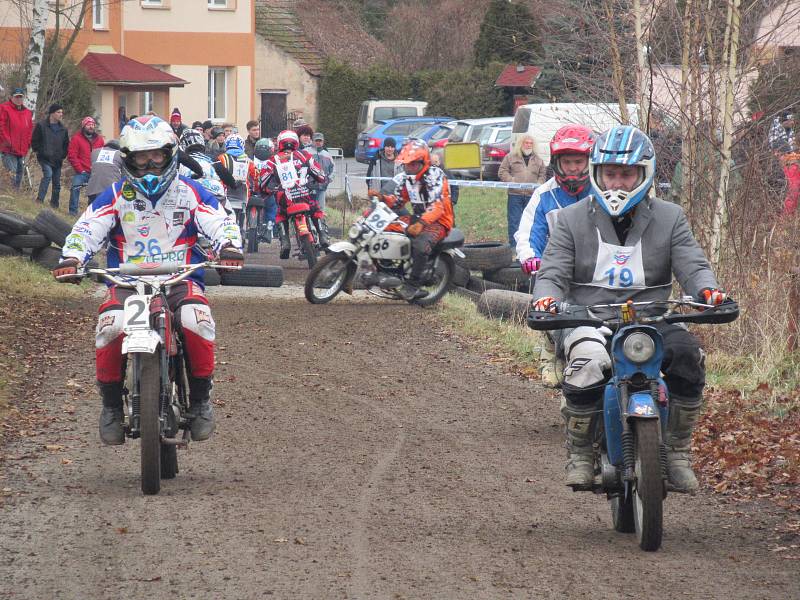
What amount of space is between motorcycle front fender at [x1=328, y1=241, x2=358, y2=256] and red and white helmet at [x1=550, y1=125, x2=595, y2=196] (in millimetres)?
7246

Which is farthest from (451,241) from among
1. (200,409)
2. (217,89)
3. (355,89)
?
(355,89)

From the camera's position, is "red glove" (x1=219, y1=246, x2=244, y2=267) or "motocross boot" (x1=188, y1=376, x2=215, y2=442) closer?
"red glove" (x1=219, y1=246, x2=244, y2=267)

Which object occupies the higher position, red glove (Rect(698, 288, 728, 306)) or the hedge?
the hedge

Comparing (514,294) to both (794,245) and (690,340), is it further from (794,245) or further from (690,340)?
(690,340)

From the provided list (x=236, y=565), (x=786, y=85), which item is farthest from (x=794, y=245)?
(x=236, y=565)

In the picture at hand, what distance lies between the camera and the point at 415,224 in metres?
16.5

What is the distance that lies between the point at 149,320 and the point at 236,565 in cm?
181

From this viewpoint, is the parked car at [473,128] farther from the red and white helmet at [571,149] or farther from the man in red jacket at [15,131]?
the red and white helmet at [571,149]

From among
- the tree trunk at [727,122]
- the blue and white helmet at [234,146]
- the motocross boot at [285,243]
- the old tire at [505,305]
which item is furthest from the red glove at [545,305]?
the blue and white helmet at [234,146]

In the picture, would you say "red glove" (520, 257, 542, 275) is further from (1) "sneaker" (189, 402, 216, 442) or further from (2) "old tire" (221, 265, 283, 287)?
(2) "old tire" (221, 265, 283, 287)

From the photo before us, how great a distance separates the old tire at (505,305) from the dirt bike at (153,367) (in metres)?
6.81

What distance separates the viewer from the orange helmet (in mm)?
16234

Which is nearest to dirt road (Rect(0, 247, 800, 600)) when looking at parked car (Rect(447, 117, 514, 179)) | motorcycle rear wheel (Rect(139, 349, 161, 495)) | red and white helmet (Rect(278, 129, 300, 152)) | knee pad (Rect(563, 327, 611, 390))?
motorcycle rear wheel (Rect(139, 349, 161, 495))

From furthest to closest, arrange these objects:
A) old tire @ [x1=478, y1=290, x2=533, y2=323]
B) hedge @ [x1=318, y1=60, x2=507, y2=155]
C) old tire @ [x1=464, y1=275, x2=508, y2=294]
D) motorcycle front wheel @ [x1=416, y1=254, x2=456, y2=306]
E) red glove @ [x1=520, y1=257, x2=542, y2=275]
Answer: hedge @ [x1=318, y1=60, x2=507, y2=155]
old tire @ [x1=464, y1=275, x2=508, y2=294]
motorcycle front wheel @ [x1=416, y1=254, x2=456, y2=306]
old tire @ [x1=478, y1=290, x2=533, y2=323]
red glove @ [x1=520, y1=257, x2=542, y2=275]
